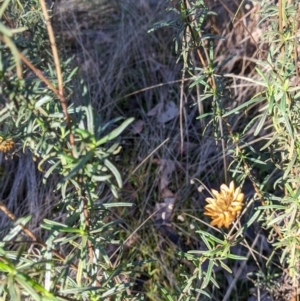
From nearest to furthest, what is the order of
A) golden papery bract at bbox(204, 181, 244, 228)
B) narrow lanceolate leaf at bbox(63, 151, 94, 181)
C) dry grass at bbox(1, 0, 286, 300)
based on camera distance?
narrow lanceolate leaf at bbox(63, 151, 94, 181)
golden papery bract at bbox(204, 181, 244, 228)
dry grass at bbox(1, 0, 286, 300)

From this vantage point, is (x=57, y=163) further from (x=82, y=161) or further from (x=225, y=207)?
(x=225, y=207)

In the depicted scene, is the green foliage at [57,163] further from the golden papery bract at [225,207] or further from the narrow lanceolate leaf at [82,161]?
the golden papery bract at [225,207]

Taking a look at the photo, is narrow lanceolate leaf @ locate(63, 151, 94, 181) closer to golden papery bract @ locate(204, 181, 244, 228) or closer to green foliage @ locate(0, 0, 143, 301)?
green foliage @ locate(0, 0, 143, 301)

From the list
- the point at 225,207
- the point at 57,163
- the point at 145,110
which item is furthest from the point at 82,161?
the point at 145,110

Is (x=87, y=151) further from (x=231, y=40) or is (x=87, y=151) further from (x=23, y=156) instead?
(x=231, y=40)

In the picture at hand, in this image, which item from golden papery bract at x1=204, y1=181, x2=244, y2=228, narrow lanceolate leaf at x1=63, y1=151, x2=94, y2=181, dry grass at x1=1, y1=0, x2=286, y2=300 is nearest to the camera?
narrow lanceolate leaf at x1=63, y1=151, x2=94, y2=181

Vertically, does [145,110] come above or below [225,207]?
below

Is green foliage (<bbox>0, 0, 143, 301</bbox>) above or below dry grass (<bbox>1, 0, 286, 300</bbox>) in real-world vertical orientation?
above

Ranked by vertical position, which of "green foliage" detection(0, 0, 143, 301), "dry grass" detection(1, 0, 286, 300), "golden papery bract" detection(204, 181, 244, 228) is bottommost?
"dry grass" detection(1, 0, 286, 300)

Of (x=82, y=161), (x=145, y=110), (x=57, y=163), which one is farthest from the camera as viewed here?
(x=145, y=110)

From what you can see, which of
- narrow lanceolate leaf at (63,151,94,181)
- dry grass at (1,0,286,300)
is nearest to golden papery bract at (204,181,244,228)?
narrow lanceolate leaf at (63,151,94,181)

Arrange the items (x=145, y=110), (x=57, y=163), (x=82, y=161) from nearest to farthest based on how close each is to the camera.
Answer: (x=82, y=161), (x=57, y=163), (x=145, y=110)
